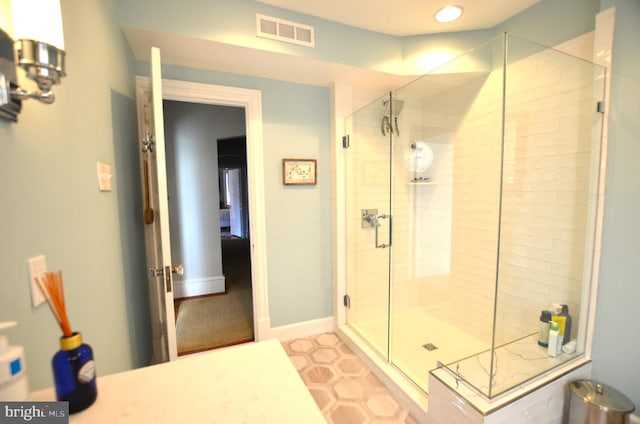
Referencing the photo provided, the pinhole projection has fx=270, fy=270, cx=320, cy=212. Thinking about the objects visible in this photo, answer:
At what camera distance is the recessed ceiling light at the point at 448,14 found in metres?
1.81

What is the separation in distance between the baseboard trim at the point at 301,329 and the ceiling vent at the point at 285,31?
7.51 feet

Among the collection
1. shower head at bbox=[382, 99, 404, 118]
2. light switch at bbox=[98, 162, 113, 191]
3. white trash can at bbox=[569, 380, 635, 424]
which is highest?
shower head at bbox=[382, 99, 404, 118]

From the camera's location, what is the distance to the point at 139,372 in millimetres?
811

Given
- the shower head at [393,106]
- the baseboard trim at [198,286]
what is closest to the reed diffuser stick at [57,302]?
the shower head at [393,106]

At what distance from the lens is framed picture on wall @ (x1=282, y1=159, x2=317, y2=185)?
234 cm

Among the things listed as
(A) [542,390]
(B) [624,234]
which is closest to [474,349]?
(A) [542,390]

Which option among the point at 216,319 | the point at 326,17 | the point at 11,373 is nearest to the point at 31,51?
the point at 11,373

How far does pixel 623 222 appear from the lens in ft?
4.66

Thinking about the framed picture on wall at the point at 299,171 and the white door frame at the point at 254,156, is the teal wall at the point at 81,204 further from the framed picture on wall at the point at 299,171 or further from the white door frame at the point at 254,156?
the framed picture on wall at the point at 299,171

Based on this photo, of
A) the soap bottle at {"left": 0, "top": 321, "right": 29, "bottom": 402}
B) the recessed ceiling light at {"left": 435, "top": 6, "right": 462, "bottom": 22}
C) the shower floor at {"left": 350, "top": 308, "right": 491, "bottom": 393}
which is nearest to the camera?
the soap bottle at {"left": 0, "top": 321, "right": 29, "bottom": 402}

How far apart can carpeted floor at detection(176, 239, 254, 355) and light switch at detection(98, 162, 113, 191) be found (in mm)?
1598

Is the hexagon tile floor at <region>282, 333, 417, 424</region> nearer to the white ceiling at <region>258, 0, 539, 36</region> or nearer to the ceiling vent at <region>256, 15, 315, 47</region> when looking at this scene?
the ceiling vent at <region>256, 15, 315, 47</region>

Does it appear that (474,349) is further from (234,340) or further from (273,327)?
(234,340)

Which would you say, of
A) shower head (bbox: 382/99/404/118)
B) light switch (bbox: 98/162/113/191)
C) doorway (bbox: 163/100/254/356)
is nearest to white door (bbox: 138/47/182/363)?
light switch (bbox: 98/162/113/191)
